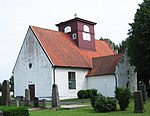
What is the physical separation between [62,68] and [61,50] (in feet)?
10.2

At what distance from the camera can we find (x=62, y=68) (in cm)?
3809

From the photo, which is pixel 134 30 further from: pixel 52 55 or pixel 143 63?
pixel 52 55

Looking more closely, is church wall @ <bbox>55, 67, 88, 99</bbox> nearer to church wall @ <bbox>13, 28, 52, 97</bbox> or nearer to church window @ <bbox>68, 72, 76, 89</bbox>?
church window @ <bbox>68, 72, 76, 89</bbox>

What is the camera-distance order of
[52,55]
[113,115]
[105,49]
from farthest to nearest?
[105,49], [52,55], [113,115]

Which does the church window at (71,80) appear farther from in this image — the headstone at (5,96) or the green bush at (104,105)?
the green bush at (104,105)

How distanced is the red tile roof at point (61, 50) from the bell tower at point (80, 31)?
0.88 metres

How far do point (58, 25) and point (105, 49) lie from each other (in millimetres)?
10207

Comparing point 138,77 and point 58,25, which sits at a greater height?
point 58,25

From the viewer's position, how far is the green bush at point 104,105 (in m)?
21.0

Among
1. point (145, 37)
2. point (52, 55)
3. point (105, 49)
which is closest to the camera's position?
point (145, 37)

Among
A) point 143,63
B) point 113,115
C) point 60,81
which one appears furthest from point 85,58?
point 113,115

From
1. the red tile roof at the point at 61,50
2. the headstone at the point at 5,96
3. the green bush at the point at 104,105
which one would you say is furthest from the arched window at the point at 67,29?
the green bush at the point at 104,105

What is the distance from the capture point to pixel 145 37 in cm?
3381

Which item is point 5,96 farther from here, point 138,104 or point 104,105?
point 138,104
